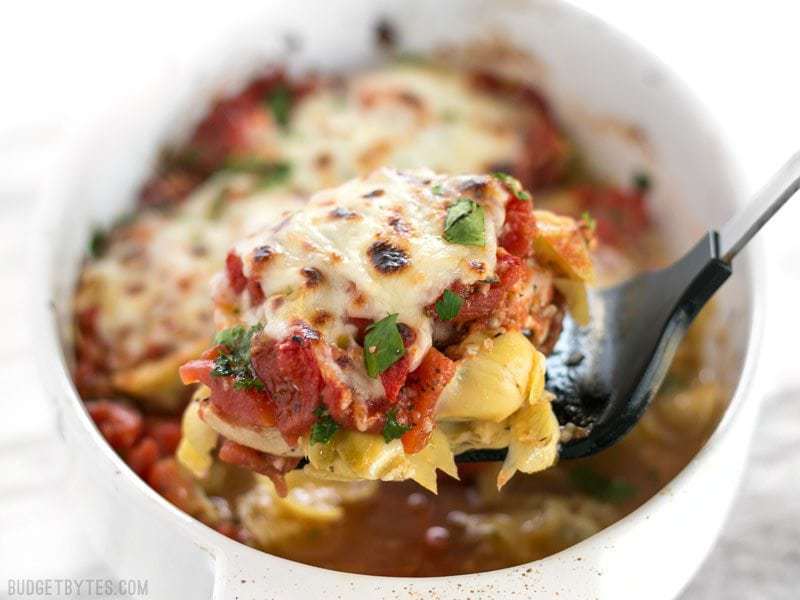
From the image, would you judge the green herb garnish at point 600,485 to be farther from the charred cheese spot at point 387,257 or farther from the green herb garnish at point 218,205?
the green herb garnish at point 218,205

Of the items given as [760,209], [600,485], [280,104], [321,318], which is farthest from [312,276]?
[280,104]

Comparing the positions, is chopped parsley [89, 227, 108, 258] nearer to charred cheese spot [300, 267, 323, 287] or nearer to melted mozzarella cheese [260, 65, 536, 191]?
melted mozzarella cheese [260, 65, 536, 191]

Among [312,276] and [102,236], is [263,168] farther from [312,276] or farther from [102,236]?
[312,276]

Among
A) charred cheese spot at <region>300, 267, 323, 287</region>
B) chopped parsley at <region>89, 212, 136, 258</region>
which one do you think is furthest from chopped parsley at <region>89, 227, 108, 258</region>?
charred cheese spot at <region>300, 267, 323, 287</region>

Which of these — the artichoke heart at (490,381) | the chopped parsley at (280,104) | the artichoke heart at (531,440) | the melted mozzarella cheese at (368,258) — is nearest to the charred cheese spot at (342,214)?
the melted mozzarella cheese at (368,258)

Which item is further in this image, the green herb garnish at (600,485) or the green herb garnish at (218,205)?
the green herb garnish at (218,205)

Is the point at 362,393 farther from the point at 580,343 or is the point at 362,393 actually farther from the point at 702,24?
the point at 702,24
